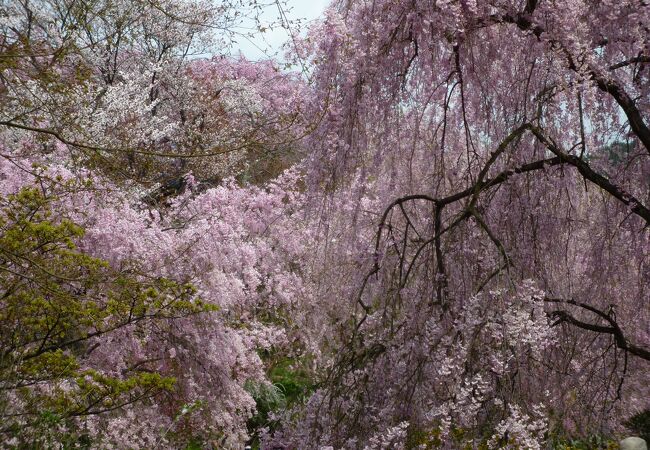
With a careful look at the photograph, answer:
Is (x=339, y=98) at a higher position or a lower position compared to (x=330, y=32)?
lower

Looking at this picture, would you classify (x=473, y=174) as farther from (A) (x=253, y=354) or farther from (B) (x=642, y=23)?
(A) (x=253, y=354)

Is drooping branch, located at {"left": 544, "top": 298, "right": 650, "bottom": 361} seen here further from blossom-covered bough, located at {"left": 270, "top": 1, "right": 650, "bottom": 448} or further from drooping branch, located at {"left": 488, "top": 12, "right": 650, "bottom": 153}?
drooping branch, located at {"left": 488, "top": 12, "right": 650, "bottom": 153}

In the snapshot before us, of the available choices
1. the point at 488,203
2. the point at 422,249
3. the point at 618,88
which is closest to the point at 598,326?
the point at 488,203

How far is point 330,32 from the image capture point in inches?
222

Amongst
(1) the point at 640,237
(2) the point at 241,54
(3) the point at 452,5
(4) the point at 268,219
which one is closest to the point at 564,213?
(1) the point at 640,237

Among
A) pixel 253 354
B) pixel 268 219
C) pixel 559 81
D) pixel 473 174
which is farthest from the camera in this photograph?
pixel 268 219

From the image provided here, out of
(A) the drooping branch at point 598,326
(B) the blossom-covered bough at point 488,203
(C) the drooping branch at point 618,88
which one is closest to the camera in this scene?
(B) the blossom-covered bough at point 488,203

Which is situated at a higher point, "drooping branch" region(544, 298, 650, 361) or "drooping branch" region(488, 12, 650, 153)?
"drooping branch" region(488, 12, 650, 153)

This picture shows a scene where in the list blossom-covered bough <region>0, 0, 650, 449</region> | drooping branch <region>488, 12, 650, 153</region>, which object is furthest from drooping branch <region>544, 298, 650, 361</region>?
drooping branch <region>488, 12, 650, 153</region>

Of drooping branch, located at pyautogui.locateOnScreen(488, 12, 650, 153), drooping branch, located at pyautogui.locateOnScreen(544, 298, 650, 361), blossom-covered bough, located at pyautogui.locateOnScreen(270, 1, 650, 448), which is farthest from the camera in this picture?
drooping branch, located at pyautogui.locateOnScreen(544, 298, 650, 361)

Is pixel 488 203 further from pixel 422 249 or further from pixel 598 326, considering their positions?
pixel 598 326

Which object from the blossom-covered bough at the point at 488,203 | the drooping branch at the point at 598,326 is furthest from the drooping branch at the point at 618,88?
the drooping branch at the point at 598,326

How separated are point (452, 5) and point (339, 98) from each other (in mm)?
1073

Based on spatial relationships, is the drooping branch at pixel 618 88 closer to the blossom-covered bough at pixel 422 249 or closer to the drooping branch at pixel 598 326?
the blossom-covered bough at pixel 422 249
